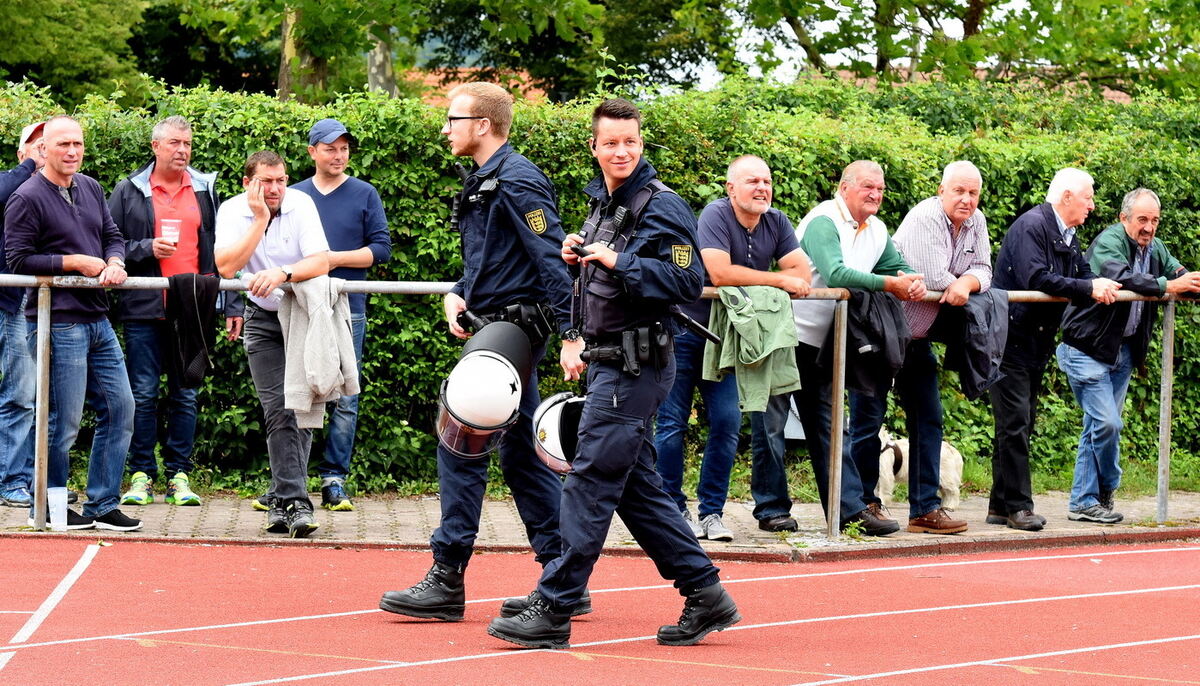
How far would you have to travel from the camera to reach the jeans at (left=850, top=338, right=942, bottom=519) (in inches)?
372

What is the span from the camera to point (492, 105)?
6.83 metres

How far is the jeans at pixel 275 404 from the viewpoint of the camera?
28.5ft

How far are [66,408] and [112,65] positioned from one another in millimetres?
20630

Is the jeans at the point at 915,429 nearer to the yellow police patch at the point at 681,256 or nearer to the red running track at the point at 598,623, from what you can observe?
the red running track at the point at 598,623

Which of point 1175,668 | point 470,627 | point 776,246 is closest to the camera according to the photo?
point 1175,668

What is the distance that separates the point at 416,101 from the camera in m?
10.7

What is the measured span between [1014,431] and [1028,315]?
2.30ft

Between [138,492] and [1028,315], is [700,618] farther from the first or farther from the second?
[138,492]

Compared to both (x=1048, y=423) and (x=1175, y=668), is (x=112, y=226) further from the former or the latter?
(x=1048, y=423)

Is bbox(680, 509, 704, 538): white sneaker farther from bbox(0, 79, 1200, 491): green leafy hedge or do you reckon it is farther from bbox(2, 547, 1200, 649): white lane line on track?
bbox(0, 79, 1200, 491): green leafy hedge

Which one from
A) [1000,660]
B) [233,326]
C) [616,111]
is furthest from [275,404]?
[1000,660]

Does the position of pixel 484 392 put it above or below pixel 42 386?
above

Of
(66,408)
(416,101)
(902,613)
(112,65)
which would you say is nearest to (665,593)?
(902,613)

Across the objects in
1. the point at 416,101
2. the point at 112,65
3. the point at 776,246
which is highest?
the point at 112,65
